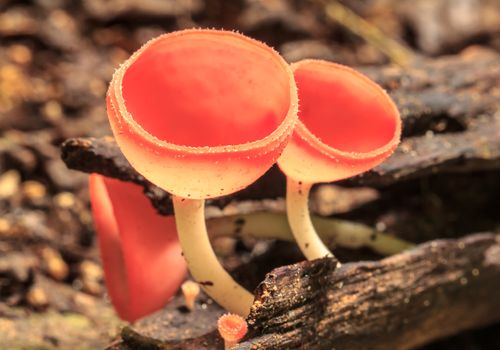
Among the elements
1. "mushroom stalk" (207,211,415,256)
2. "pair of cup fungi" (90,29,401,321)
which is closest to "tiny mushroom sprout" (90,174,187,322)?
"pair of cup fungi" (90,29,401,321)

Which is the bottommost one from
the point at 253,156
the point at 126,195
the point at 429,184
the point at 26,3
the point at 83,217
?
the point at 83,217

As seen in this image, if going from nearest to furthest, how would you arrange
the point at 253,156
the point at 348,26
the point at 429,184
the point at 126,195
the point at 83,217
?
1. the point at 253,156
2. the point at 126,195
3. the point at 429,184
4. the point at 83,217
5. the point at 348,26

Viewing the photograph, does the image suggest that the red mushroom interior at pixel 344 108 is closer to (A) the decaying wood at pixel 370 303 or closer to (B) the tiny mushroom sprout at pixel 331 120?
(B) the tiny mushroom sprout at pixel 331 120

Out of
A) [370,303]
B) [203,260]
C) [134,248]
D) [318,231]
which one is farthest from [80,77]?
[370,303]

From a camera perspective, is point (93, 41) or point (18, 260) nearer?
point (18, 260)

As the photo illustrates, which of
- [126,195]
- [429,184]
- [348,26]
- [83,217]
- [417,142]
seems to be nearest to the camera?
[126,195]

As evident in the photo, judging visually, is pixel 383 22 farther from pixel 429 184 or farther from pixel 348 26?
pixel 429 184

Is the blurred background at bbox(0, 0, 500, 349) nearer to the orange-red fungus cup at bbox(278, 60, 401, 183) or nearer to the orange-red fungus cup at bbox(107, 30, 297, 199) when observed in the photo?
the orange-red fungus cup at bbox(278, 60, 401, 183)

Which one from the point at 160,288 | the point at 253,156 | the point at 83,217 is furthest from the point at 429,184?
the point at 83,217

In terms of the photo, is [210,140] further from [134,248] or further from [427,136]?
[427,136]
